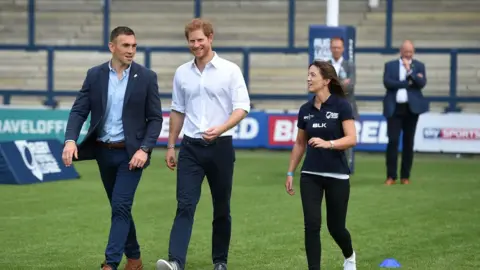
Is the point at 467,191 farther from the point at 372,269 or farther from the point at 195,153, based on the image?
the point at 195,153

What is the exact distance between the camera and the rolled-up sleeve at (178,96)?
32.3 ft

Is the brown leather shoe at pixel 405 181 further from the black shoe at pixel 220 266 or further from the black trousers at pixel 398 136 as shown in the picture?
the black shoe at pixel 220 266

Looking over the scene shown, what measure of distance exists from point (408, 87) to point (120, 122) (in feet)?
27.9

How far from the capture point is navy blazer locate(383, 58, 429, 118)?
1719cm

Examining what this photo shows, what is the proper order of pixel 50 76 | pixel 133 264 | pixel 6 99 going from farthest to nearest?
pixel 6 99 → pixel 50 76 → pixel 133 264

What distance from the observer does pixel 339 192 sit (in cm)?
930

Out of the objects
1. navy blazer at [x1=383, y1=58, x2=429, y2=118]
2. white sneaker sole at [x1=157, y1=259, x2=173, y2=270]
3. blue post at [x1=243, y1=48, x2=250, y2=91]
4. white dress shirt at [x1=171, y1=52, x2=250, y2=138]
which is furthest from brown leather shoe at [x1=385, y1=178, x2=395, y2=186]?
white sneaker sole at [x1=157, y1=259, x2=173, y2=270]

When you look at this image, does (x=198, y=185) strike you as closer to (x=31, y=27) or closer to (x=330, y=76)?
(x=330, y=76)

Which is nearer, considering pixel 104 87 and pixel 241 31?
pixel 104 87

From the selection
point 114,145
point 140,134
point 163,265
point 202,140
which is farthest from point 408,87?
point 163,265

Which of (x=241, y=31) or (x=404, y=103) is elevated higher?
(x=241, y=31)

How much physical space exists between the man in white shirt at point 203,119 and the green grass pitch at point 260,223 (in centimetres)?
104

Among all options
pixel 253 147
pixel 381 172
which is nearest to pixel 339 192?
pixel 381 172

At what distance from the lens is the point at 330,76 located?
9.35 meters
